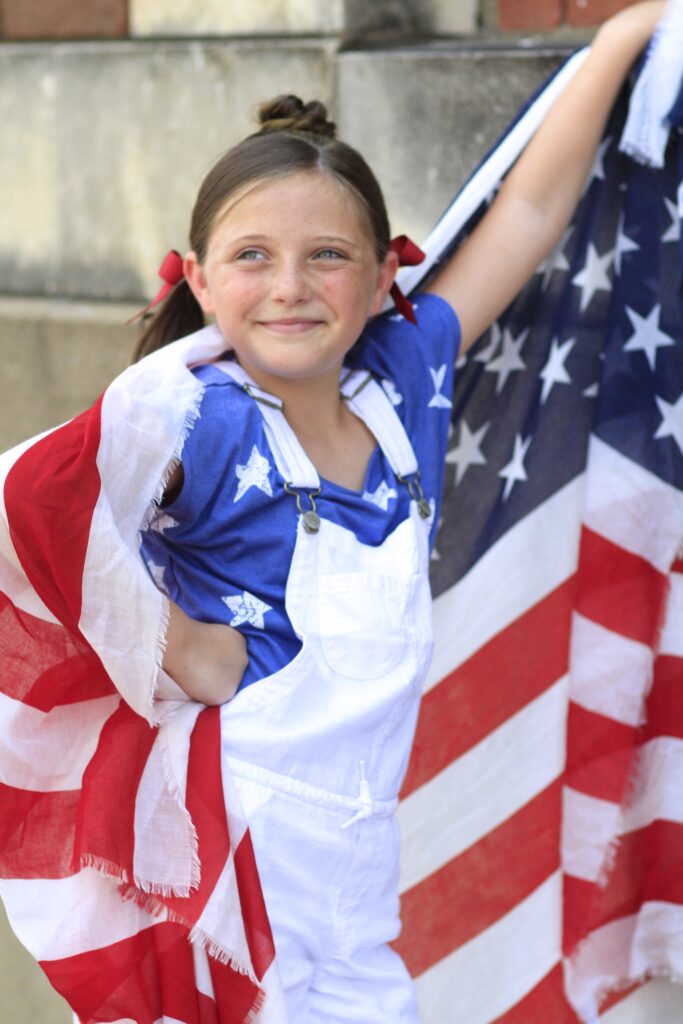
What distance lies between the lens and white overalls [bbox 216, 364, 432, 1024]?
2.06m

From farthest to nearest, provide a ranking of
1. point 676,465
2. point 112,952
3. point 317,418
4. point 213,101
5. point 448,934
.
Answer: point 213,101
point 448,934
point 676,465
point 317,418
point 112,952

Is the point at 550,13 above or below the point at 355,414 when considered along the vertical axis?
above

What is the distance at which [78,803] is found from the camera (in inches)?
83.9

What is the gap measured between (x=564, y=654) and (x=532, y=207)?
85cm

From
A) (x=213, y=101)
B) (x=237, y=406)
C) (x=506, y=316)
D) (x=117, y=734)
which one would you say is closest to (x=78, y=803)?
(x=117, y=734)

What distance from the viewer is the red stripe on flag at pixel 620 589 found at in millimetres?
2729

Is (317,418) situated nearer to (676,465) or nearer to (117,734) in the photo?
(117,734)

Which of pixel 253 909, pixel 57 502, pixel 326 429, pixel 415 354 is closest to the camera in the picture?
pixel 57 502

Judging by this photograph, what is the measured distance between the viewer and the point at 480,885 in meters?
2.91

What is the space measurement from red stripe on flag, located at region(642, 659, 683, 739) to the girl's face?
94 cm

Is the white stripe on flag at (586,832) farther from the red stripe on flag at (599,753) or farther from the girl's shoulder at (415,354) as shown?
the girl's shoulder at (415,354)

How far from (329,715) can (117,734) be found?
0.31m

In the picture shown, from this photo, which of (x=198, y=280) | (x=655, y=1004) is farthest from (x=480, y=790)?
(x=198, y=280)

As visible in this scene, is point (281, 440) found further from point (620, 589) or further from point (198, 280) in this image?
point (620, 589)
